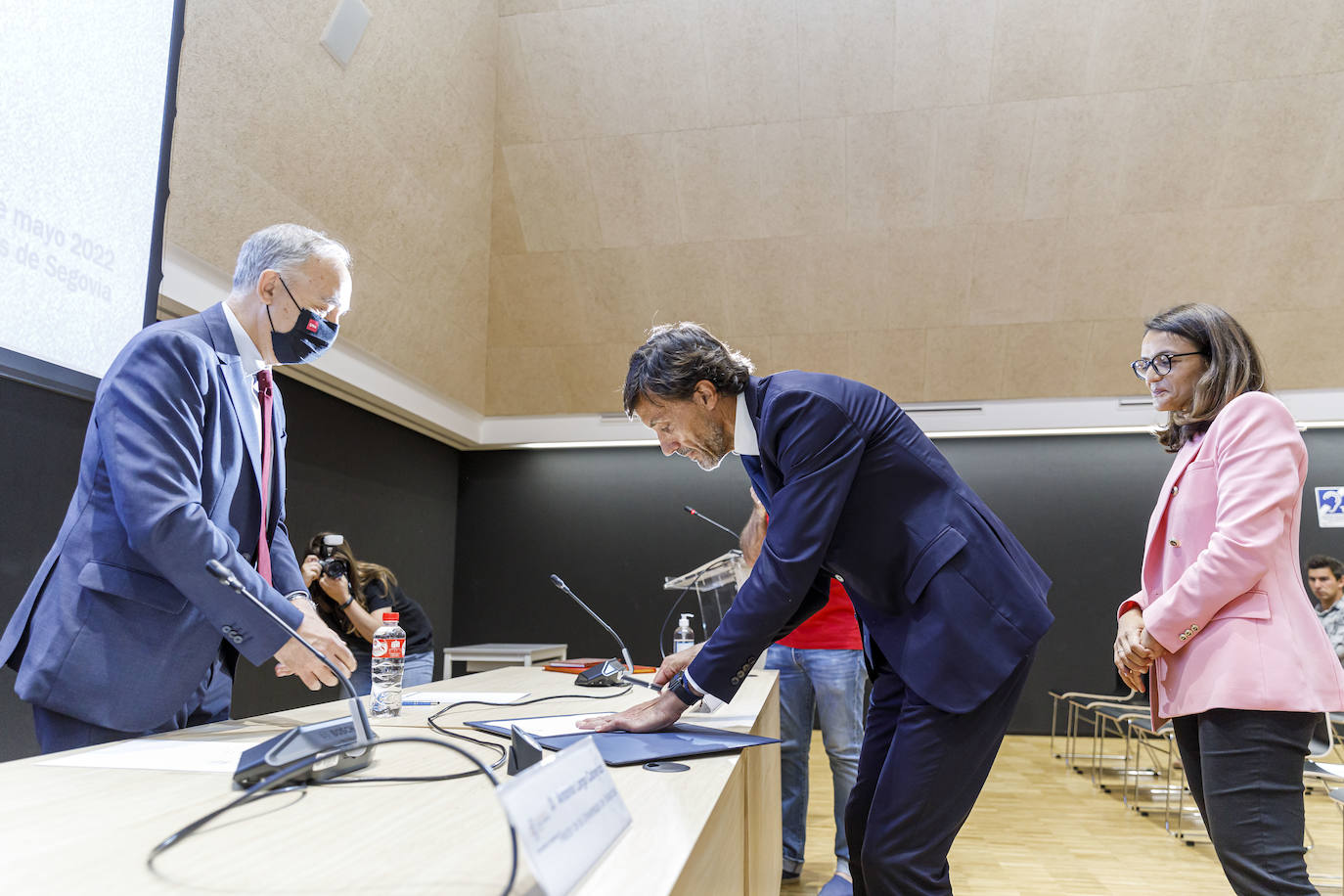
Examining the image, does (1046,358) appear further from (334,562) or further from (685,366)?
(685,366)

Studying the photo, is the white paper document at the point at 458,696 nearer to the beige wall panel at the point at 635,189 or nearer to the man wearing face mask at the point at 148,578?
the man wearing face mask at the point at 148,578

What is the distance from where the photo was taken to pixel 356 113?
478 cm

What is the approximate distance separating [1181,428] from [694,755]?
4.00ft

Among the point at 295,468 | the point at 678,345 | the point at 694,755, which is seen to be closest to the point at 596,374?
the point at 295,468

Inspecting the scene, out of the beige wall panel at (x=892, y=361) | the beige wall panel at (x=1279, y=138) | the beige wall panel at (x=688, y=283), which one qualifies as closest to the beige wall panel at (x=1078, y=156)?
the beige wall panel at (x=1279, y=138)

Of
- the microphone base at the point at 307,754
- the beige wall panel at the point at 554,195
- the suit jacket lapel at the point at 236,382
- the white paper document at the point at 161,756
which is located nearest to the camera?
the microphone base at the point at 307,754

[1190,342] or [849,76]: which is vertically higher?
[849,76]

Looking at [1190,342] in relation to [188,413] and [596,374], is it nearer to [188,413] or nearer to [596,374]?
[188,413]

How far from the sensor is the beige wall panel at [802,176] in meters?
5.77

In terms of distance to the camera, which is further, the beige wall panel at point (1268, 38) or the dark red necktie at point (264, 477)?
the beige wall panel at point (1268, 38)

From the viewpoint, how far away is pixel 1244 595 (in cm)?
150

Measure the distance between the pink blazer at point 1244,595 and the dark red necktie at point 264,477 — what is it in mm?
1601

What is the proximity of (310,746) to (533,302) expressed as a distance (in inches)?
234

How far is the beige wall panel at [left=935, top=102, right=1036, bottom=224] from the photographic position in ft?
18.3
